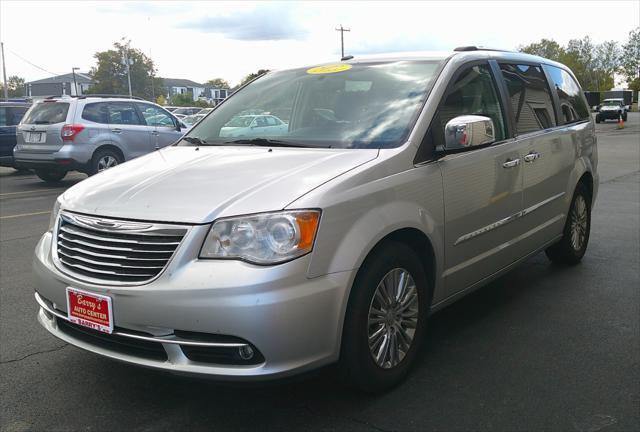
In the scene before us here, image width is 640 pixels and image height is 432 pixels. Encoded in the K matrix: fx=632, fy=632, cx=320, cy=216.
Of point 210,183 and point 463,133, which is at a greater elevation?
point 463,133

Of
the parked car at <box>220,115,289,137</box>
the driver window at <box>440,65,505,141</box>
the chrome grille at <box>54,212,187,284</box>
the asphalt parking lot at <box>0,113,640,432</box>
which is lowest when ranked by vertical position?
the asphalt parking lot at <box>0,113,640,432</box>

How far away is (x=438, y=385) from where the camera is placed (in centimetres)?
330

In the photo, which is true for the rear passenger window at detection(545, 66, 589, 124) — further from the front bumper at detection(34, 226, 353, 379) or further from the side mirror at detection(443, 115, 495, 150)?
the front bumper at detection(34, 226, 353, 379)

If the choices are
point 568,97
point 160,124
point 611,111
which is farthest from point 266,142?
point 611,111

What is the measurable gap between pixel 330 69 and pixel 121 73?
307ft

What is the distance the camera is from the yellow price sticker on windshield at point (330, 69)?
13.7 ft

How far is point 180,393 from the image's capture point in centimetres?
324

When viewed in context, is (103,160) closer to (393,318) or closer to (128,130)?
(128,130)

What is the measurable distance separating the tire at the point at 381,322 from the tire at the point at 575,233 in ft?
8.16

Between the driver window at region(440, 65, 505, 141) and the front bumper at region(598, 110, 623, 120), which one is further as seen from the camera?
the front bumper at region(598, 110, 623, 120)

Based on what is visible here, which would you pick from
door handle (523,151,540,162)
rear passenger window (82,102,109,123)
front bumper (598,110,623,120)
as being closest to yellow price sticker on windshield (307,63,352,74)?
door handle (523,151,540,162)

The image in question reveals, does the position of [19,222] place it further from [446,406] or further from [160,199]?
[446,406]

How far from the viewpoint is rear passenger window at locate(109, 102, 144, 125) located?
13.0 meters

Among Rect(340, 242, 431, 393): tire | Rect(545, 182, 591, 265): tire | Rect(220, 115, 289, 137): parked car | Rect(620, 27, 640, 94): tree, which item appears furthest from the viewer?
Rect(620, 27, 640, 94): tree
